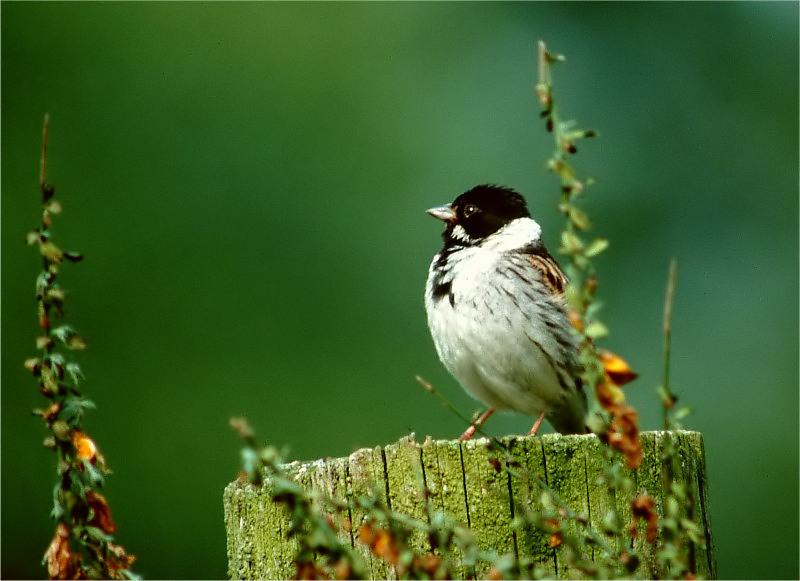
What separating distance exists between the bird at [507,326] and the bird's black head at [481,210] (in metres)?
0.10

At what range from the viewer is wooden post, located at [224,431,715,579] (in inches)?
130

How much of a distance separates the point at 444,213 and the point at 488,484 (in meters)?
3.42

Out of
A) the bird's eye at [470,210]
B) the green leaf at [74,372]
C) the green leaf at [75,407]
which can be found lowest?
the green leaf at [75,407]

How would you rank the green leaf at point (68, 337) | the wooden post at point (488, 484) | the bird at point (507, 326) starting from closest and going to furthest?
the green leaf at point (68, 337), the wooden post at point (488, 484), the bird at point (507, 326)

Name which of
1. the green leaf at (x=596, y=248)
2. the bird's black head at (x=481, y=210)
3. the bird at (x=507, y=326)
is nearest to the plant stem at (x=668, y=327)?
the green leaf at (x=596, y=248)

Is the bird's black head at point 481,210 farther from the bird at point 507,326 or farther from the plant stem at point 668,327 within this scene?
the plant stem at point 668,327

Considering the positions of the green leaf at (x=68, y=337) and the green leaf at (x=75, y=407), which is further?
the green leaf at (x=75, y=407)

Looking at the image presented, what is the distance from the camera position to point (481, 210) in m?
6.58

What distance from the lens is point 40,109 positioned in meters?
15.1

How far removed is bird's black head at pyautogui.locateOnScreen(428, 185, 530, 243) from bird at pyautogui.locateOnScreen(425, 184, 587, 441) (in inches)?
3.9

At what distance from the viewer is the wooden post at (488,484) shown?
3.31 metres

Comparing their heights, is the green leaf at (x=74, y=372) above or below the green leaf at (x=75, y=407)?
above

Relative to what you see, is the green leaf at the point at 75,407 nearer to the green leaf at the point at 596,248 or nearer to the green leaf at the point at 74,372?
the green leaf at the point at 74,372

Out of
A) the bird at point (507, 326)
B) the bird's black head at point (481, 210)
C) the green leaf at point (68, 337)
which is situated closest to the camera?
the green leaf at point (68, 337)
